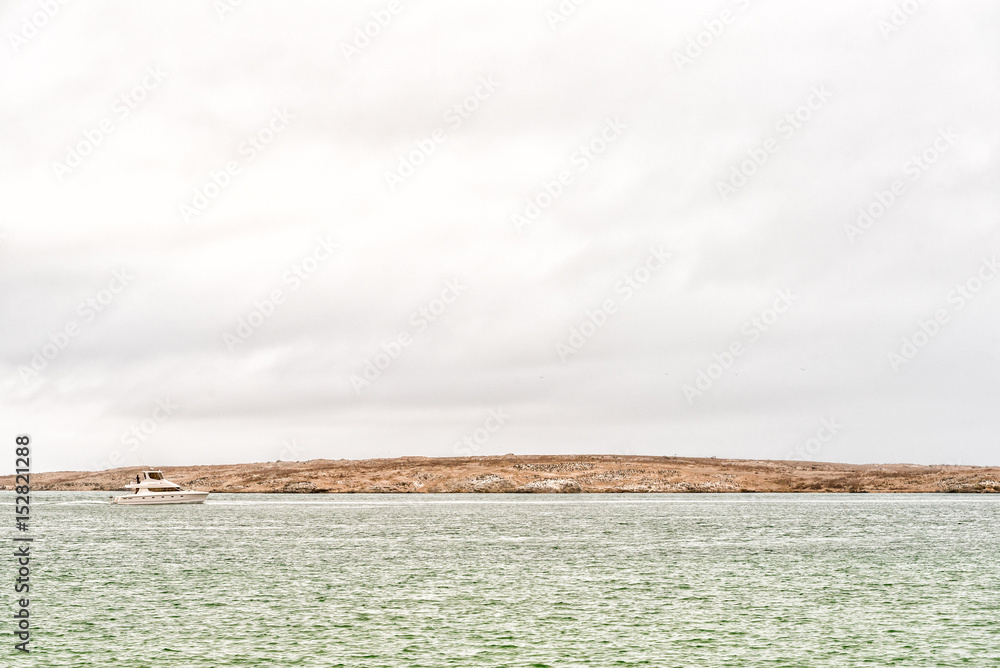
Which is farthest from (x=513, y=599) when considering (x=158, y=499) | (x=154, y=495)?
(x=154, y=495)

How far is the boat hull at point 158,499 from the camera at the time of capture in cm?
16238

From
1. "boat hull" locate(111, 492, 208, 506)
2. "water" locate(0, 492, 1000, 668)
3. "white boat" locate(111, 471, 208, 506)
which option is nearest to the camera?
"water" locate(0, 492, 1000, 668)

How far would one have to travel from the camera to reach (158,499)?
162m

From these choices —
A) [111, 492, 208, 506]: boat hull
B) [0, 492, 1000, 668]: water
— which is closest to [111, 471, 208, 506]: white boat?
[111, 492, 208, 506]: boat hull

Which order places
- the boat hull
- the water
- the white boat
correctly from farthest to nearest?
the white boat, the boat hull, the water

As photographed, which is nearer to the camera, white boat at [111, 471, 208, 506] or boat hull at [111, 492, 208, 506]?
boat hull at [111, 492, 208, 506]

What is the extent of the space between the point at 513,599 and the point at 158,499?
128m

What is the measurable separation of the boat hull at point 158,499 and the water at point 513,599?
68382mm

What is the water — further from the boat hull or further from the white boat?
the white boat

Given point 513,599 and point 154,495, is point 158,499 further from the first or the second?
point 513,599

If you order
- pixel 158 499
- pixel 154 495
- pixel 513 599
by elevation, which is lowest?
pixel 158 499

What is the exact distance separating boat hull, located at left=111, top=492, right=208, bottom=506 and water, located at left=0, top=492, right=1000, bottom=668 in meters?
68.4

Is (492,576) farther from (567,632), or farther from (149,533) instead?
(149,533)

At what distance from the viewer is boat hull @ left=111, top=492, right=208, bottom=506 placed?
162375 mm
